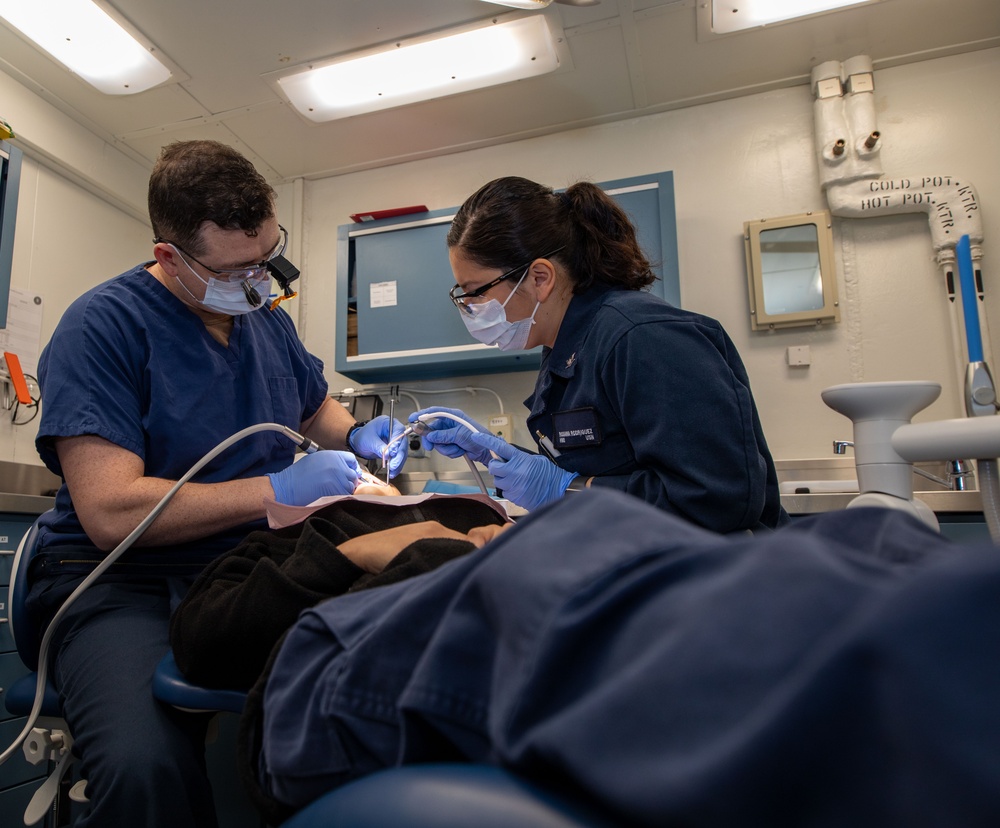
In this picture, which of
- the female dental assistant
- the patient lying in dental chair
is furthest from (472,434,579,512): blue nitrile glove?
the patient lying in dental chair

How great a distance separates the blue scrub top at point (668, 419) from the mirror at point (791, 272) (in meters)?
1.47

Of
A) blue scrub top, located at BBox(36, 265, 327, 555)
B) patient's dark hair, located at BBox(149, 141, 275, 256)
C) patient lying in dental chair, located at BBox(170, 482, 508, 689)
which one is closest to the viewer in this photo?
patient lying in dental chair, located at BBox(170, 482, 508, 689)

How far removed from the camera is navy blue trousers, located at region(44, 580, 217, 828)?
Result: 841 millimetres

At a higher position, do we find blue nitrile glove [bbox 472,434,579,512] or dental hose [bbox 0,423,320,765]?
blue nitrile glove [bbox 472,434,579,512]

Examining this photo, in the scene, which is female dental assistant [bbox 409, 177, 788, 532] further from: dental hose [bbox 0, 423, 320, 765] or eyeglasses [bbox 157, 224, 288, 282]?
dental hose [bbox 0, 423, 320, 765]

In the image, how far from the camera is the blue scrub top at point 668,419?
113 centimetres

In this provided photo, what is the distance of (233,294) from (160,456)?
368mm

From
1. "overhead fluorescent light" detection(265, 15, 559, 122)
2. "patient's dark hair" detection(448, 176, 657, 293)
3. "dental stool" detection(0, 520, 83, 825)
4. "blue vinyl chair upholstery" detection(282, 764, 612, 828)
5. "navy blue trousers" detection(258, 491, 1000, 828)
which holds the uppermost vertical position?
"overhead fluorescent light" detection(265, 15, 559, 122)

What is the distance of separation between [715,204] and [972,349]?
1125 mm

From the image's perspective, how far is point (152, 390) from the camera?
1259 millimetres

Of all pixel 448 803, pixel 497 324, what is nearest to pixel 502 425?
pixel 497 324

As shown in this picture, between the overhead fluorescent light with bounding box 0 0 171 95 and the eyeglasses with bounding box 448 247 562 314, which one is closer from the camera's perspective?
the eyeglasses with bounding box 448 247 562 314

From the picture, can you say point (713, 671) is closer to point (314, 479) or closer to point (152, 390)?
point (314, 479)

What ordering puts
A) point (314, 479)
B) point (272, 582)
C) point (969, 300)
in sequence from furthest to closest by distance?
point (969, 300) → point (314, 479) → point (272, 582)
